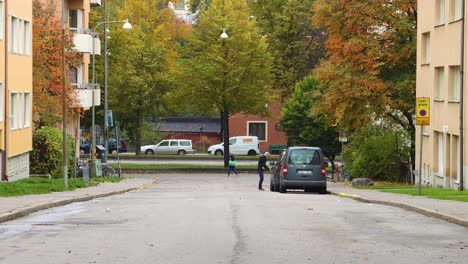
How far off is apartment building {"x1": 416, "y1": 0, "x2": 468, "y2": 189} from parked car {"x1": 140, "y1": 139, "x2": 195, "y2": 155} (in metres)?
53.0

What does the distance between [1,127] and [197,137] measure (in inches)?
2739

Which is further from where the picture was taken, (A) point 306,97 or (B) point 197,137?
(B) point 197,137

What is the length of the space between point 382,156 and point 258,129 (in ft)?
164

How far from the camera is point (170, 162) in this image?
8700 cm

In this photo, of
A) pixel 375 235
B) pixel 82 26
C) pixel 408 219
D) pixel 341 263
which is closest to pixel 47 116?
pixel 82 26

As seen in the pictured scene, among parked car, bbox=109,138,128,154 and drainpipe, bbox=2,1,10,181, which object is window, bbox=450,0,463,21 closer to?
drainpipe, bbox=2,1,10,181

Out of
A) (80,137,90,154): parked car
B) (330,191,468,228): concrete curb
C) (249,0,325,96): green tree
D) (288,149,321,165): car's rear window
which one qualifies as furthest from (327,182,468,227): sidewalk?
(80,137,90,154): parked car

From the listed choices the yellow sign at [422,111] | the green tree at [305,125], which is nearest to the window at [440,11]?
the yellow sign at [422,111]

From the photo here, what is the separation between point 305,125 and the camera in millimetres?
76562

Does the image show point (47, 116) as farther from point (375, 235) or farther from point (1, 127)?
point (375, 235)

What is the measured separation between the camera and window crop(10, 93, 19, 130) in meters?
43.7

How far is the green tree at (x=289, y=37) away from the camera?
8606 cm

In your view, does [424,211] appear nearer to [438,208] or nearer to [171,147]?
[438,208]

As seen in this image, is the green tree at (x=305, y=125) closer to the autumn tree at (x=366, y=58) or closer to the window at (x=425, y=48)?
the autumn tree at (x=366, y=58)
